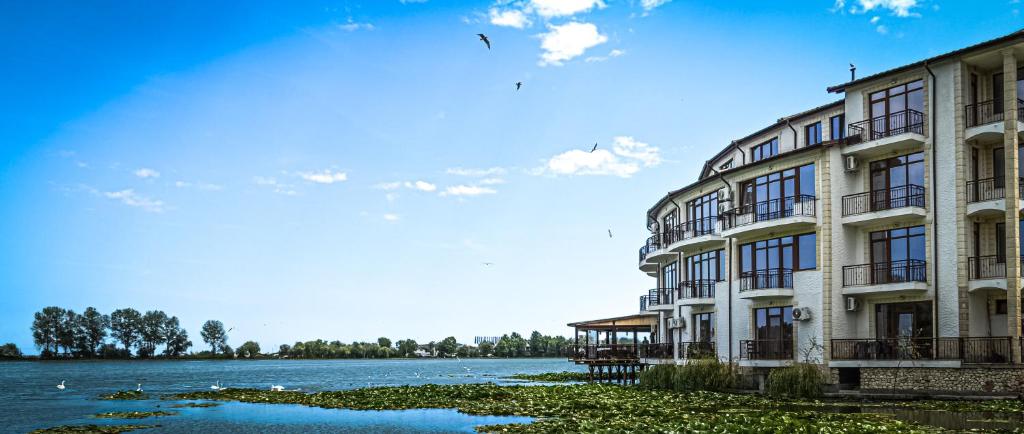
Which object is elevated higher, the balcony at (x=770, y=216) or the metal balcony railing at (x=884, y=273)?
the balcony at (x=770, y=216)

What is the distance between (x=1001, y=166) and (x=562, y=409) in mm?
18500

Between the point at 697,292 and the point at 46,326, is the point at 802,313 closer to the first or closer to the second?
the point at 697,292

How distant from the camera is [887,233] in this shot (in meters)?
35.0

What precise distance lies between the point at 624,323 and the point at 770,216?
21.3 meters

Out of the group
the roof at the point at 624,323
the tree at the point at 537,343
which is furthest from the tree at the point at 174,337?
the roof at the point at 624,323

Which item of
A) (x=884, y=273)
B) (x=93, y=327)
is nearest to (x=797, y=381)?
(x=884, y=273)

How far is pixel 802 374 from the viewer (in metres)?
34.1

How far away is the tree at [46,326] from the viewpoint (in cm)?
15538

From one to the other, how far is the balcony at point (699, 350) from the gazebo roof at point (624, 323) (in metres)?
11.6

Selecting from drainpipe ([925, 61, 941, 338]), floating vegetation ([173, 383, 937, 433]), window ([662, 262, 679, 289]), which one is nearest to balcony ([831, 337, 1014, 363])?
drainpipe ([925, 61, 941, 338])

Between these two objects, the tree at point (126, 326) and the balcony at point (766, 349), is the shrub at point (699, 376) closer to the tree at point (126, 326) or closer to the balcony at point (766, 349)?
the balcony at point (766, 349)

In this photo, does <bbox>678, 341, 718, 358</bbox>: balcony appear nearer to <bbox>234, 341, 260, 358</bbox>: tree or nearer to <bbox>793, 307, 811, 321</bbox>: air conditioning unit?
<bbox>793, 307, 811, 321</bbox>: air conditioning unit

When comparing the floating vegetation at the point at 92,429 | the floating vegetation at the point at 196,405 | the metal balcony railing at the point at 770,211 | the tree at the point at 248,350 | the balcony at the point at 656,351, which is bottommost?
the tree at the point at 248,350

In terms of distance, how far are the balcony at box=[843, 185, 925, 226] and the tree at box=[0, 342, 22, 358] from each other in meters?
168
